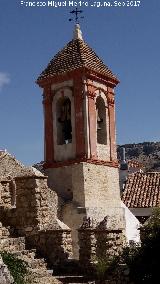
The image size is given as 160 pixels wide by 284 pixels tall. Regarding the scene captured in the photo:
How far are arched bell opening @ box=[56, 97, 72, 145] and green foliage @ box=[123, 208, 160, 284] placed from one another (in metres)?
8.99

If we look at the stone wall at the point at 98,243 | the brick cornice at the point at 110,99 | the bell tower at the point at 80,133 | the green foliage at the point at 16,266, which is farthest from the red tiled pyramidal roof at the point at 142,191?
the green foliage at the point at 16,266

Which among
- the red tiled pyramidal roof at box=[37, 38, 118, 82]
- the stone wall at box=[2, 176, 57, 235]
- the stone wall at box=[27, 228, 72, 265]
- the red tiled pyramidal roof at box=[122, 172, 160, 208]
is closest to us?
the stone wall at box=[27, 228, 72, 265]

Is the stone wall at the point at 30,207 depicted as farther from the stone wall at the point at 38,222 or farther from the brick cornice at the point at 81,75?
the brick cornice at the point at 81,75

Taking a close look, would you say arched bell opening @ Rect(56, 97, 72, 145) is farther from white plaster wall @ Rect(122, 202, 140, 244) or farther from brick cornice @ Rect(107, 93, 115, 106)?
white plaster wall @ Rect(122, 202, 140, 244)

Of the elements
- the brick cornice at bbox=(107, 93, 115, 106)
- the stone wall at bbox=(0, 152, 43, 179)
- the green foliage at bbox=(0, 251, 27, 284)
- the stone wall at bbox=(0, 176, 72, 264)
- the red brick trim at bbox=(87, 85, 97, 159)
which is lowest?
the green foliage at bbox=(0, 251, 27, 284)

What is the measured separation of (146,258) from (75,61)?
1068 centimetres

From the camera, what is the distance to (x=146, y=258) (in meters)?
9.83

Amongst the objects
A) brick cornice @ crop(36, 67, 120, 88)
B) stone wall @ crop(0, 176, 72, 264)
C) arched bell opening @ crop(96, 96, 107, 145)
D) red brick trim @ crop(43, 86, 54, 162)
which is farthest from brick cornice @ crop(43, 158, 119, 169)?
stone wall @ crop(0, 176, 72, 264)

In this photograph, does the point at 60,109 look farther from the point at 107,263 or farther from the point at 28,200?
the point at 107,263

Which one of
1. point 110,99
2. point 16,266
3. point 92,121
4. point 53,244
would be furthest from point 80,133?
point 16,266

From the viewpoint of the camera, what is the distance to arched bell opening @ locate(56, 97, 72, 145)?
62.9 feet

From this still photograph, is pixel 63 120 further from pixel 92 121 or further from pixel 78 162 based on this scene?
pixel 78 162

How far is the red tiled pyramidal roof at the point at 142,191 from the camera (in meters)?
25.2

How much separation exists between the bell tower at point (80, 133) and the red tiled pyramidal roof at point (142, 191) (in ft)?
20.5
